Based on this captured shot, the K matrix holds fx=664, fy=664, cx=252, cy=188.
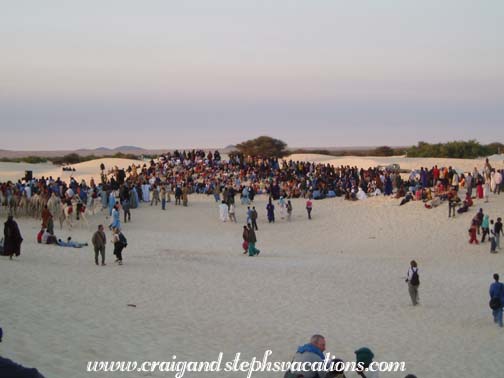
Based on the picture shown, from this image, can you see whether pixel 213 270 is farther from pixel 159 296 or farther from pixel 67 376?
pixel 67 376

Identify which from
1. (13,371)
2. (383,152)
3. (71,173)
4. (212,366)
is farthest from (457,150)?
(13,371)

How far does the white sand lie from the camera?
11.1 m

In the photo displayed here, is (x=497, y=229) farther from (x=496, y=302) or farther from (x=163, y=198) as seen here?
(x=163, y=198)

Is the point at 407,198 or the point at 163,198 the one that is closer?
the point at 407,198

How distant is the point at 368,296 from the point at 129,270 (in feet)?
22.1

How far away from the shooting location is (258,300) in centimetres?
1596

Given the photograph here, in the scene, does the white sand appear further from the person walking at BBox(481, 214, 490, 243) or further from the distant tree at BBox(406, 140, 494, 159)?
the distant tree at BBox(406, 140, 494, 159)

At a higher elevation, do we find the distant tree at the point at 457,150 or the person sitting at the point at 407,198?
the distant tree at the point at 457,150

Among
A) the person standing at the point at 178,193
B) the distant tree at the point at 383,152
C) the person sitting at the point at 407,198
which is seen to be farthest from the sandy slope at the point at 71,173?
the distant tree at the point at 383,152

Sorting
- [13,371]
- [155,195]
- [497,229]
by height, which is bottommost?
[497,229]

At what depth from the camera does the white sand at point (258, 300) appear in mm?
11094

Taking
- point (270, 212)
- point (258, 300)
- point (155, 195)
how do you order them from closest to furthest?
1. point (258, 300)
2. point (270, 212)
3. point (155, 195)

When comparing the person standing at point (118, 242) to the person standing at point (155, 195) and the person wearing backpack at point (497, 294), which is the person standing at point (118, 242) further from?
the person standing at point (155, 195)

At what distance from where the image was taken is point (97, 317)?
1249cm
